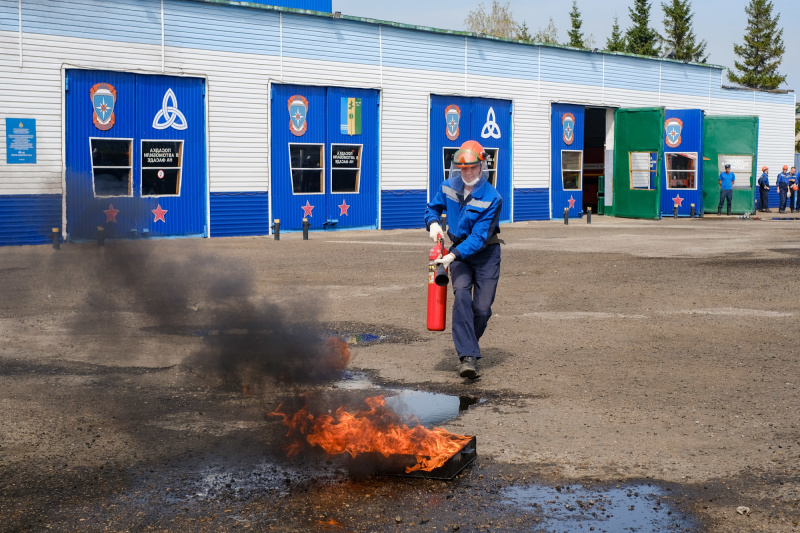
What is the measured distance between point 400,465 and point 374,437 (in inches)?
10.4

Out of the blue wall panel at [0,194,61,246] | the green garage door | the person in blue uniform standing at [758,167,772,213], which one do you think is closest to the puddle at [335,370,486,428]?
the blue wall panel at [0,194,61,246]

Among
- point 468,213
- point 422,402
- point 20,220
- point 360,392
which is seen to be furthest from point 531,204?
point 422,402

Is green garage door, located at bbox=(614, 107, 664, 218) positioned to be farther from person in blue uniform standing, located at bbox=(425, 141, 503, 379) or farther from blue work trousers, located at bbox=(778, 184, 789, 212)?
person in blue uniform standing, located at bbox=(425, 141, 503, 379)

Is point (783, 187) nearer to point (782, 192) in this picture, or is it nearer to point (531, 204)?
point (782, 192)

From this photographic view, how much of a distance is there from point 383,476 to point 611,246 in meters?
16.1

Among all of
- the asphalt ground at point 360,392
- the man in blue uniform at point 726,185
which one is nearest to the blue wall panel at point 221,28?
the asphalt ground at point 360,392

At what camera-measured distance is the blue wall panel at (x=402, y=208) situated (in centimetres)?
2694

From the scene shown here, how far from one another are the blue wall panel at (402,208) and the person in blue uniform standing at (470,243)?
1890cm

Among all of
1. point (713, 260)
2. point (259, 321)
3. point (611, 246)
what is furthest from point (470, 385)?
point (611, 246)

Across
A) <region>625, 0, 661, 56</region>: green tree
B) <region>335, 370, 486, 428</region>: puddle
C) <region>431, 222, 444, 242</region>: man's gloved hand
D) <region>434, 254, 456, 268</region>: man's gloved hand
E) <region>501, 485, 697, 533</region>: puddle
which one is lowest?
<region>501, 485, 697, 533</region>: puddle

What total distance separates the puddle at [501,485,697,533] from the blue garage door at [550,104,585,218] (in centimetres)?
2727

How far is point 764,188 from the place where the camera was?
37656 millimetres

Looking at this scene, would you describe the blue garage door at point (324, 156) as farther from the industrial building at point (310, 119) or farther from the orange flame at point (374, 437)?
the orange flame at point (374, 437)

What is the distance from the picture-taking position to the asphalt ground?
469 cm
